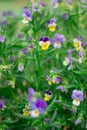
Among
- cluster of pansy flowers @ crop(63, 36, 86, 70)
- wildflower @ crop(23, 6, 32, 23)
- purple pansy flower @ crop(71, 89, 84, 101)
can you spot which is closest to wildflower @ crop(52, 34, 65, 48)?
cluster of pansy flowers @ crop(63, 36, 86, 70)

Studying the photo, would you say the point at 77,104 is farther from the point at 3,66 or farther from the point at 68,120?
the point at 3,66

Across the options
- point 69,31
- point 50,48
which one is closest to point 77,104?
point 50,48

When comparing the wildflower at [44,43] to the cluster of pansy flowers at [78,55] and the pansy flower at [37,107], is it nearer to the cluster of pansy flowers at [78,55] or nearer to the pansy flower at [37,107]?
the cluster of pansy flowers at [78,55]

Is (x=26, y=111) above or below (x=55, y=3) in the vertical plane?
below

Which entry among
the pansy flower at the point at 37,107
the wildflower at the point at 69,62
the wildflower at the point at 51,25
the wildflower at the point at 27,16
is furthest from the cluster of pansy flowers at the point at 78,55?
the pansy flower at the point at 37,107

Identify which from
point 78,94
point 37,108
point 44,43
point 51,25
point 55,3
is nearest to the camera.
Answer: point 37,108

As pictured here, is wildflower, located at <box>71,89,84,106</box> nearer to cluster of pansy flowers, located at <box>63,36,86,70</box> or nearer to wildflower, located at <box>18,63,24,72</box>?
cluster of pansy flowers, located at <box>63,36,86,70</box>

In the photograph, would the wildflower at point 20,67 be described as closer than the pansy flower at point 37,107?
No

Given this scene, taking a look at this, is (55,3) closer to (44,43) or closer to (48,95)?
(44,43)

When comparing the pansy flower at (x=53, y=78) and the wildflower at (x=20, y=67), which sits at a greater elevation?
the wildflower at (x=20, y=67)

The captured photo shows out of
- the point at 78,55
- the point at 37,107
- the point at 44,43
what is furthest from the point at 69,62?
the point at 37,107

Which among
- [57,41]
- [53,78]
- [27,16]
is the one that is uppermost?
[27,16]
